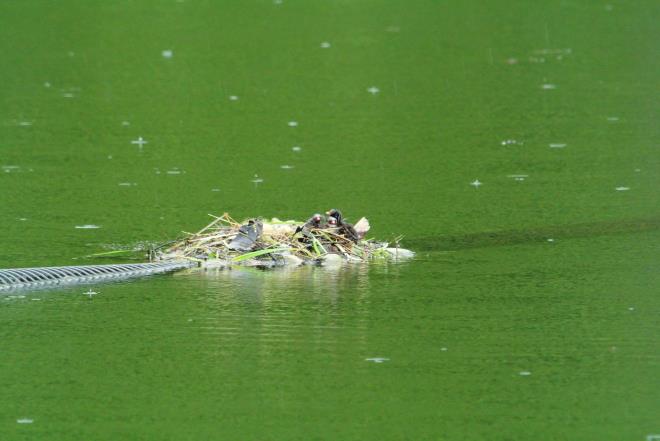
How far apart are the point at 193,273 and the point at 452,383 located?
84.2 inches

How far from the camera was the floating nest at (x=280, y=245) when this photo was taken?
7.05 m

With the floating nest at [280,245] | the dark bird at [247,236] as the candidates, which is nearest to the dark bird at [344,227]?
the floating nest at [280,245]

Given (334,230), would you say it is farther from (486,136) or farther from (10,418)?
(486,136)

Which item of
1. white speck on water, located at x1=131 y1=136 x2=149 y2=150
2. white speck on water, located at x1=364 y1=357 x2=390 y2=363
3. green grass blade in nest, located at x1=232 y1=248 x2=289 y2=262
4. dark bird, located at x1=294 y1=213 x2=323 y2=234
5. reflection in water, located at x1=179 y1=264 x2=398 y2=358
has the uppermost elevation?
white speck on water, located at x1=131 y1=136 x2=149 y2=150

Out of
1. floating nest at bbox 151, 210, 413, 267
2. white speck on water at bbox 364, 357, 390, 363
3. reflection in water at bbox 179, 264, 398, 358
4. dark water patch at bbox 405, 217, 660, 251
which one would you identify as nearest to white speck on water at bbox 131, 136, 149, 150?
floating nest at bbox 151, 210, 413, 267

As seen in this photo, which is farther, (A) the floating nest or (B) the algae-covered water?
(A) the floating nest

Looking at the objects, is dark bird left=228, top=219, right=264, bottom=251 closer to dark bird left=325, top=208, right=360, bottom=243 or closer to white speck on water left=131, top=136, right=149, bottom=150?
dark bird left=325, top=208, right=360, bottom=243

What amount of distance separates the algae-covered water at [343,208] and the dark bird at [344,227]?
1.13ft

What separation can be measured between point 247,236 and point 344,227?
486 mm

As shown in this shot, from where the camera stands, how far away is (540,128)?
10.9 meters

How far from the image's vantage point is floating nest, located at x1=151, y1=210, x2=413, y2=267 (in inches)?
278

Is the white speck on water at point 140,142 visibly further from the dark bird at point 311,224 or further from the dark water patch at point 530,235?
the dark bird at point 311,224

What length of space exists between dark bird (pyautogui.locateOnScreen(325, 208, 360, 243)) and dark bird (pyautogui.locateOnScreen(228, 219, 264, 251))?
0.35m

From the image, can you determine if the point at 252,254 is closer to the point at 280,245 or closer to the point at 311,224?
the point at 280,245
